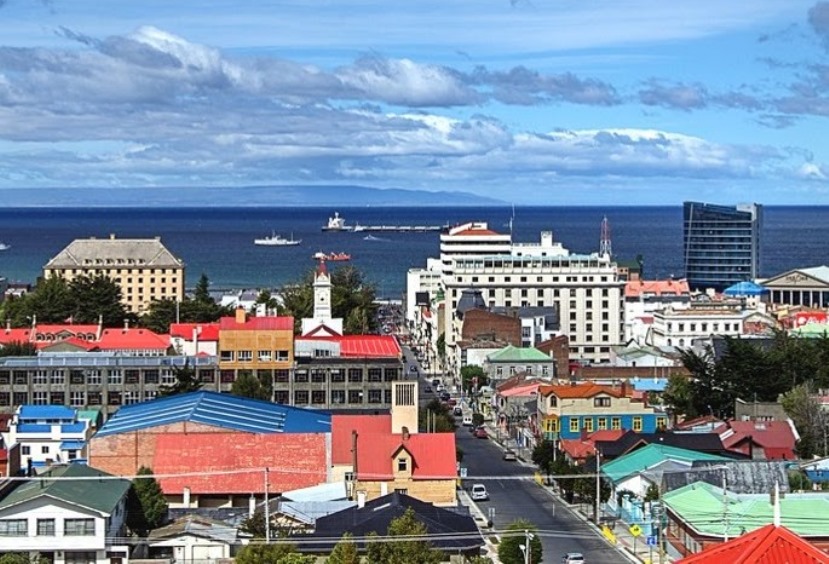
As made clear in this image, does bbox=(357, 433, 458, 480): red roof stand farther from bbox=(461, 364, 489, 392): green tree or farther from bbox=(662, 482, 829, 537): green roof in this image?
bbox=(461, 364, 489, 392): green tree

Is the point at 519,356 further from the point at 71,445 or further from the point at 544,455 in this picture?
the point at 71,445

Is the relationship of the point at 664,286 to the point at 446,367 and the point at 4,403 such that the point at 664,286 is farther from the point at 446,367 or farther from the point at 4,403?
the point at 4,403

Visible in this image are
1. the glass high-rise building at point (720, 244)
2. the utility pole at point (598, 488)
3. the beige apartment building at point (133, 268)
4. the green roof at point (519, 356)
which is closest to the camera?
the utility pole at point (598, 488)

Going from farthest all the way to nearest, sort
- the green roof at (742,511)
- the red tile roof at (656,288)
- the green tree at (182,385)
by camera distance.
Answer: the red tile roof at (656,288), the green tree at (182,385), the green roof at (742,511)

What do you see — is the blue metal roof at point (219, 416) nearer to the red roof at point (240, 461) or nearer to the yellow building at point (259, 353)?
the red roof at point (240, 461)

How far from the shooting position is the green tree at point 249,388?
7338 cm

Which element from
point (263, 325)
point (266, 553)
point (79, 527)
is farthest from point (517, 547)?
point (263, 325)

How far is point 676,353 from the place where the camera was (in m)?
99.6

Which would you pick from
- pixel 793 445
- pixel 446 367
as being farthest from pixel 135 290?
pixel 793 445

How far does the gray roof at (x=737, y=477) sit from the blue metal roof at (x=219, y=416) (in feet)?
40.9

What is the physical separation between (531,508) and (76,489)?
17.2 meters

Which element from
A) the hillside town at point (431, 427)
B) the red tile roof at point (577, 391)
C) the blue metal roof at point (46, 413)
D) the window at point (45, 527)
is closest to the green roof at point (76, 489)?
the hillside town at point (431, 427)

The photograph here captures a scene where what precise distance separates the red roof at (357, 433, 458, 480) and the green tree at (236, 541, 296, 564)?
430 inches

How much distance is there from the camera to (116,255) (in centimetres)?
14062
